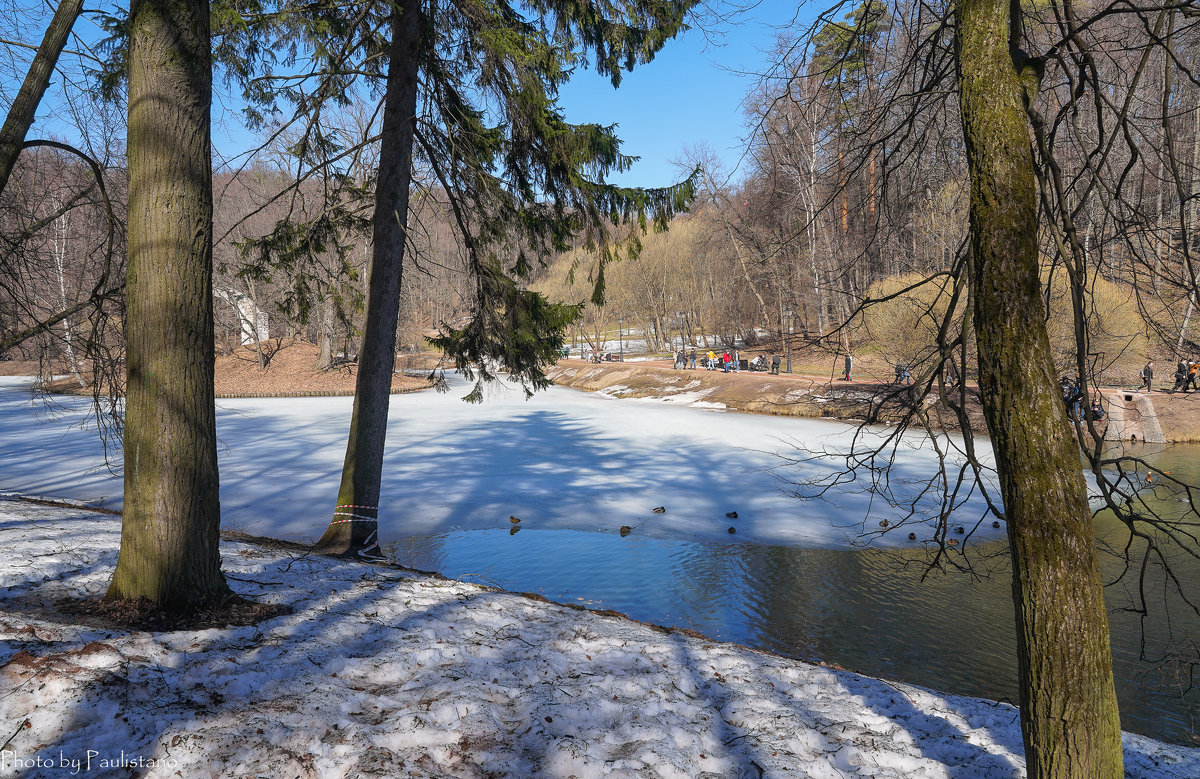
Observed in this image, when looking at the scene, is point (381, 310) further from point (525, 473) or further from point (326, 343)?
point (326, 343)

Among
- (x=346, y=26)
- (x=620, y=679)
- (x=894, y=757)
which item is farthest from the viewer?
(x=346, y=26)

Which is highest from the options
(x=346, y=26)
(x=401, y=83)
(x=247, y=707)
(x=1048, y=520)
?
(x=346, y=26)

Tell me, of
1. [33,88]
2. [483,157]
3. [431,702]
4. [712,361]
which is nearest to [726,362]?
[712,361]

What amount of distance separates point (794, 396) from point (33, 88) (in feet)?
68.0

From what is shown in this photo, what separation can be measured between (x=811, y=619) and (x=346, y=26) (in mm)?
9057

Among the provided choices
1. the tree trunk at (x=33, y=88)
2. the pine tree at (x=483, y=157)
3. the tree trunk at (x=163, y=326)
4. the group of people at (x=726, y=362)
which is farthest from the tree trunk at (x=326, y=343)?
the tree trunk at (x=163, y=326)

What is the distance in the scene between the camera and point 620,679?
3.82 meters

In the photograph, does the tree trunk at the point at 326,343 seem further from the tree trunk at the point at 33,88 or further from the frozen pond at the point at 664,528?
the tree trunk at the point at 33,88

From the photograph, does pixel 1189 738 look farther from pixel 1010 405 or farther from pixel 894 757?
pixel 1010 405

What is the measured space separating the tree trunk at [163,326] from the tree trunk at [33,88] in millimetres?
904

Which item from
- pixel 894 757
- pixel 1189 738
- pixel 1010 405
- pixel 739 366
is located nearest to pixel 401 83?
pixel 1010 405

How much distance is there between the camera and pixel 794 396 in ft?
72.7

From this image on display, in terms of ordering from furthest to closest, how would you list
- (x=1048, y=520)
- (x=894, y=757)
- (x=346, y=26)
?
(x=346, y=26) < (x=894, y=757) < (x=1048, y=520)

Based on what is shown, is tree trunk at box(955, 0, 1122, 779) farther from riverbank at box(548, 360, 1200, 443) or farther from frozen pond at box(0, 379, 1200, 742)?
riverbank at box(548, 360, 1200, 443)
